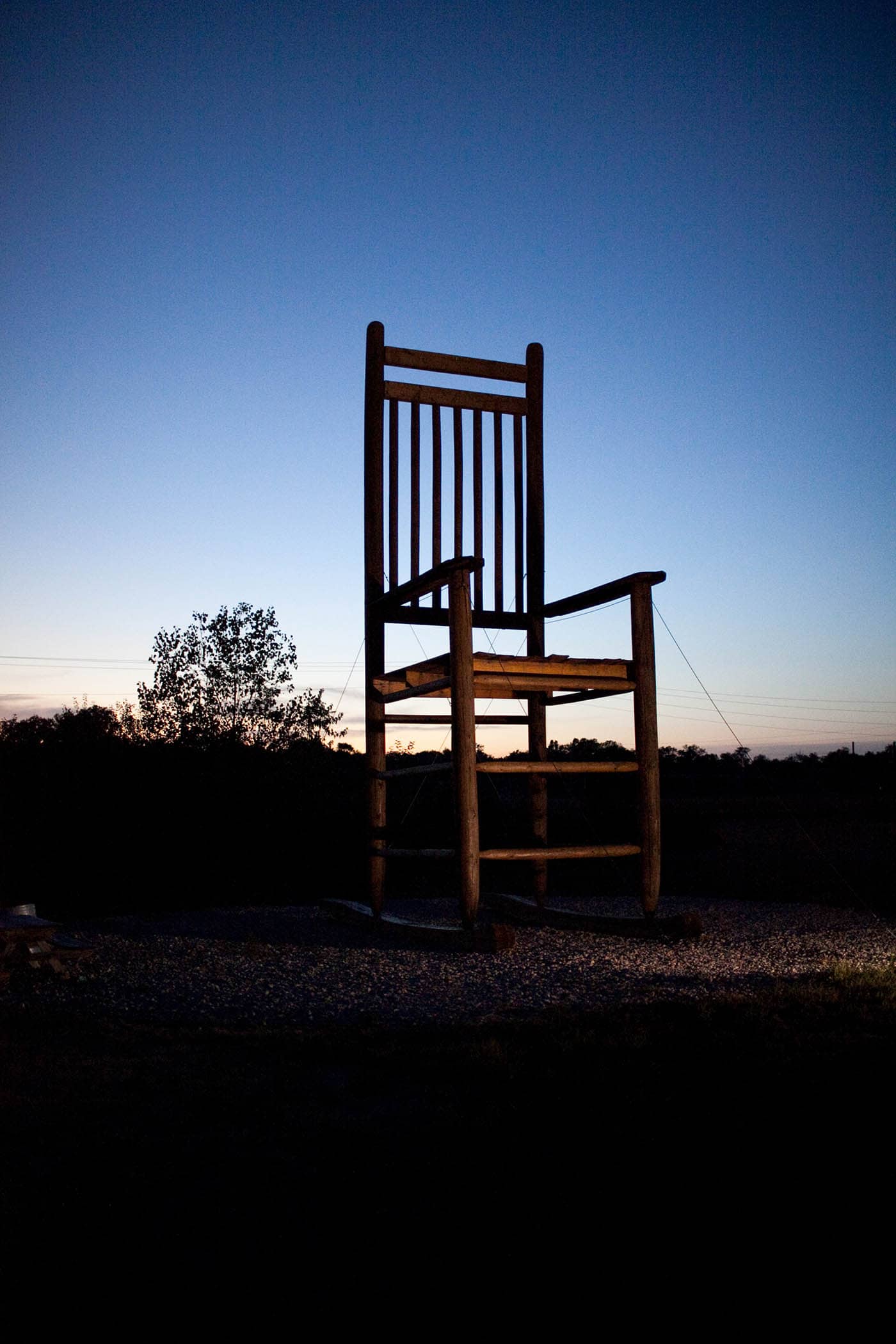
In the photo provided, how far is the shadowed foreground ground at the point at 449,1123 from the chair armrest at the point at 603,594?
1.79 meters

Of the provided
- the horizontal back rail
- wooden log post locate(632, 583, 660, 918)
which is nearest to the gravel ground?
wooden log post locate(632, 583, 660, 918)

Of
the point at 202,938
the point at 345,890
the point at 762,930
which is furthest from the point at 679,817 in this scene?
the point at 202,938

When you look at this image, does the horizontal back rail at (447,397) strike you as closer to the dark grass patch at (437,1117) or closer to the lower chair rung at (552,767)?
the lower chair rung at (552,767)

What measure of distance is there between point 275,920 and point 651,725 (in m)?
2.15

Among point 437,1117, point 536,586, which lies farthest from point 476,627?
point 437,1117

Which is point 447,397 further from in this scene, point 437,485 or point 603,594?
point 603,594

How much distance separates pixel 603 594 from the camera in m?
4.19

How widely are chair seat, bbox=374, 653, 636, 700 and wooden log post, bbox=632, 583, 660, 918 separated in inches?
2.5

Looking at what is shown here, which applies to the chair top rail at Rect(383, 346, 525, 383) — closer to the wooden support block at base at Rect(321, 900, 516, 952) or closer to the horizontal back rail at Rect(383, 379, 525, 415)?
the horizontal back rail at Rect(383, 379, 525, 415)

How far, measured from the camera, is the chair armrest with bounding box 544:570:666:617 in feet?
13.2

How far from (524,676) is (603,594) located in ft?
1.76

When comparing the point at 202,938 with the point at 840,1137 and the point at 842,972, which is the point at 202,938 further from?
the point at 840,1137


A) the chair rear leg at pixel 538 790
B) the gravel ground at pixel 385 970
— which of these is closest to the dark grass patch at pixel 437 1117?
the gravel ground at pixel 385 970

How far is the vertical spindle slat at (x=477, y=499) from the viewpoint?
4.75 m
